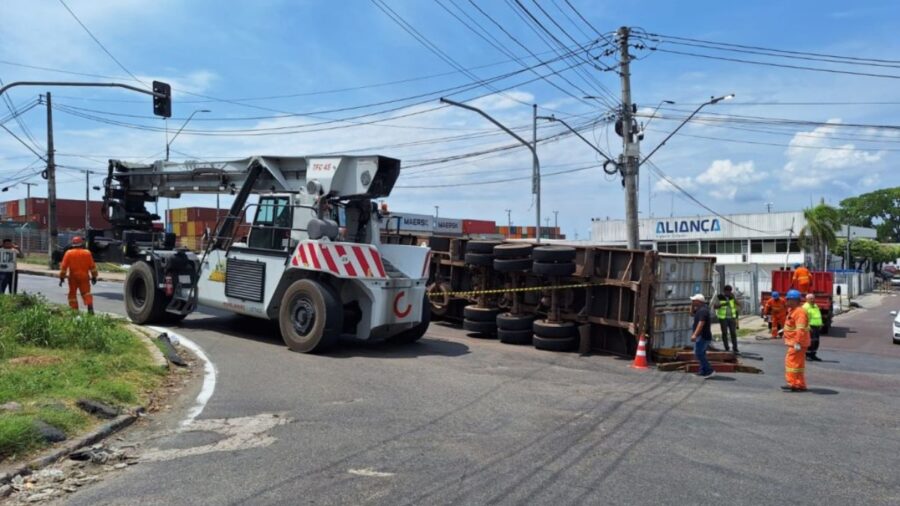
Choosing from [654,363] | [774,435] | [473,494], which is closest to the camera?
[473,494]

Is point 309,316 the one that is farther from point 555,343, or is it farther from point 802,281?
point 802,281

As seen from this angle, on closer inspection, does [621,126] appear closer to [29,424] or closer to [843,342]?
[843,342]

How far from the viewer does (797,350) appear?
9.58 m

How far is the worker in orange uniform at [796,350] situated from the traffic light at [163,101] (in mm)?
17270

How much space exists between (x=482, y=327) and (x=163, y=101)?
12.4 m

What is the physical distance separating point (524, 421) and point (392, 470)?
80.2 inches

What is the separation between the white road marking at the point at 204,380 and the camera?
6.94m

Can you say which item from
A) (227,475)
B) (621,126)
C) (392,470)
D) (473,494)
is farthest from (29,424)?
(621,126)

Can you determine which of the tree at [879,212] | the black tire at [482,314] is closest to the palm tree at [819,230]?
the black tire at [482,314]

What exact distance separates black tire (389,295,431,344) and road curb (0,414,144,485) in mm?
5618

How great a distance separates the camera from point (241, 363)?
31.9ft

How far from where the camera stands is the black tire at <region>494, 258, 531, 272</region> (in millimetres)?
13273

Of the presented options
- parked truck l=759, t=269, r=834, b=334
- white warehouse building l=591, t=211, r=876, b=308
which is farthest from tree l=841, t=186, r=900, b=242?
parked truck l=759, t=269, r=834, b=334

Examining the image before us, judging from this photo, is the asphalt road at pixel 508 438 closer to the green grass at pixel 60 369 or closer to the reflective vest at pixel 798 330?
the reflective vest at pixel 798 330
